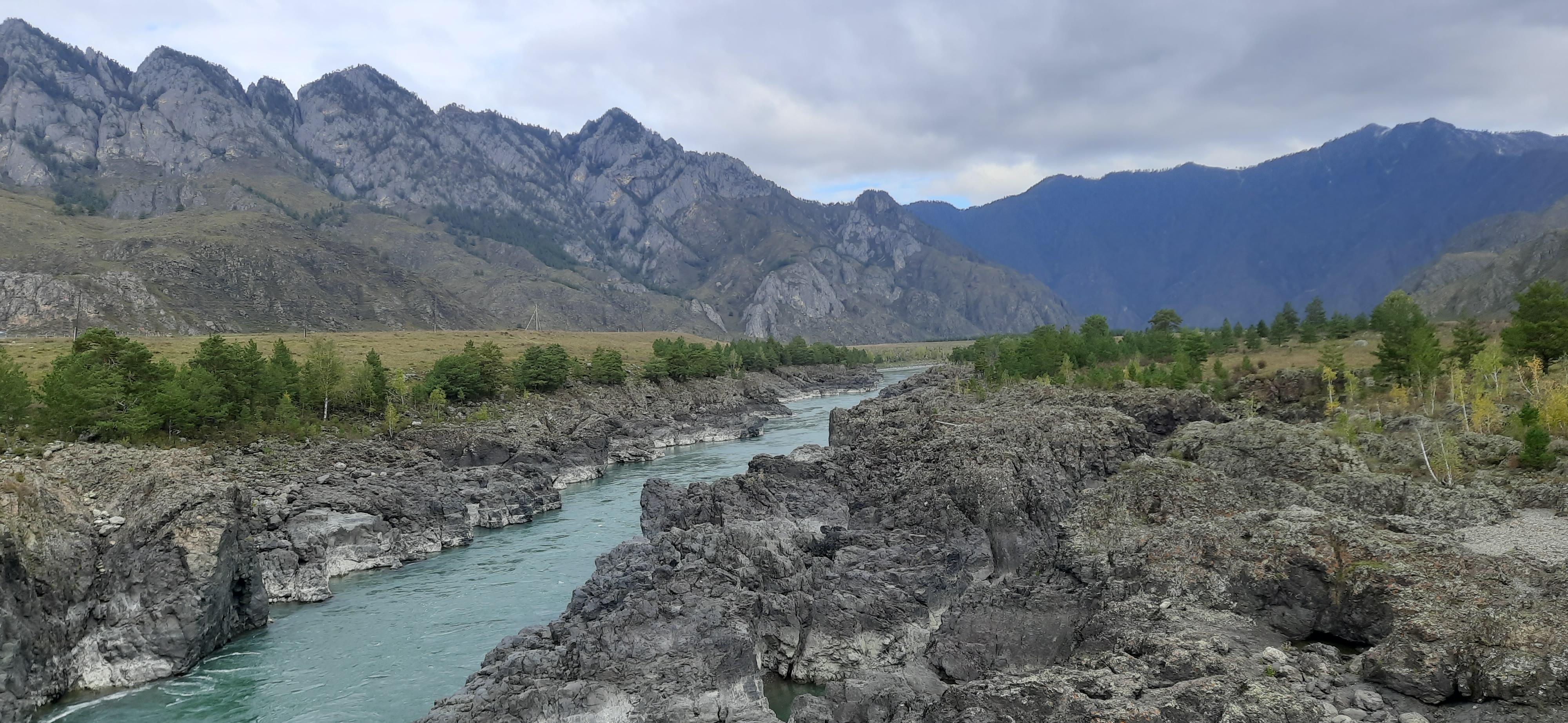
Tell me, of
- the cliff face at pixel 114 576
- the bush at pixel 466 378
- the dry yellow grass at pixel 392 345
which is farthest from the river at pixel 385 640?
the dry yellow grass at pixel 392 345

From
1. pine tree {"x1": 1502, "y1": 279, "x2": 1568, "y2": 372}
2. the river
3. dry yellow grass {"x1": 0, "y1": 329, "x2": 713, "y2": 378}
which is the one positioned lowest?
the river

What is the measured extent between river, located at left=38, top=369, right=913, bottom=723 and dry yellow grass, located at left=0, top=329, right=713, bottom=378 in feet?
143

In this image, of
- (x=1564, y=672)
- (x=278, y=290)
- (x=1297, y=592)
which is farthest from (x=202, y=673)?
(x=278, y=290)

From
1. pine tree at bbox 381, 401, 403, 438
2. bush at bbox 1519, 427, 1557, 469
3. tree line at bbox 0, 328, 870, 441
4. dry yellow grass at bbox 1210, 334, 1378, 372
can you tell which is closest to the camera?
bush at bbox 1519, 427, 1557, 469

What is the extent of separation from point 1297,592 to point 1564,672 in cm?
692

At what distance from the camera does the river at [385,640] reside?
2542 cm

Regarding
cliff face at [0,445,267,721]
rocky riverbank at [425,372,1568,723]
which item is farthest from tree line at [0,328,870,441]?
rocky riverbank at [425,372,1568,723]

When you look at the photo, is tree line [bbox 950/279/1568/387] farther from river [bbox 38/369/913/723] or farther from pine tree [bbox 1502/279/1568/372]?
river [bbox 38/369/913/723]

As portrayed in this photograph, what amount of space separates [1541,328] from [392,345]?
132607 mm

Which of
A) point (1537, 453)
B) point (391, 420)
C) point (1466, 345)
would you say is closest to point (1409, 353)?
point (1466, 345)

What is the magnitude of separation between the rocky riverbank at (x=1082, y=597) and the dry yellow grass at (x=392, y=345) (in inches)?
2512

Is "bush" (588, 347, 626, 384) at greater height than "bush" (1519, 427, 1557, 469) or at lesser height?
greater

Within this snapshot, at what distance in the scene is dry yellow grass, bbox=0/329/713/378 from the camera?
259 feet

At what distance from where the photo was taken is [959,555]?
96.7ft
